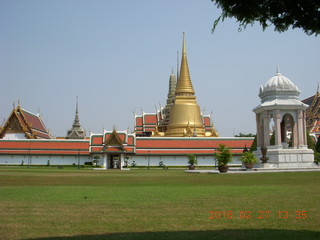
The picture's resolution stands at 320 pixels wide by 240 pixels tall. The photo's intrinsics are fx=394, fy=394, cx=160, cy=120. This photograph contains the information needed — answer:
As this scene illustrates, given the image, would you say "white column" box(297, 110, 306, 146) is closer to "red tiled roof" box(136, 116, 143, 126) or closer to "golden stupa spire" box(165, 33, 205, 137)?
"golden stupa spire" box(165, 33, 205, 137)

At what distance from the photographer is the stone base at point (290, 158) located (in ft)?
104

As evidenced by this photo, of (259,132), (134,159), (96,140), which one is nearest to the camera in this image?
(259,132)

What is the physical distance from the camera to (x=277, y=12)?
5535 mm

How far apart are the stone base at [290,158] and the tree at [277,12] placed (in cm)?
2672

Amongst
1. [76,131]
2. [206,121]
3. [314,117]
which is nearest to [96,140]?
[206,121]

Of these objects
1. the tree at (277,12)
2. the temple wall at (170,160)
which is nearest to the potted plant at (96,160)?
the temple wall at (170,160)

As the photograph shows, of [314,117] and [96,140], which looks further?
[314,117]

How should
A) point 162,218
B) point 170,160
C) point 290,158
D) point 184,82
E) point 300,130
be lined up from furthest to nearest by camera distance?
point 184,82 < point 170,160 < point 300,130 < point 290,158 < point 162,218

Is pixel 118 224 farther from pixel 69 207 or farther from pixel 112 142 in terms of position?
pixel 112 142

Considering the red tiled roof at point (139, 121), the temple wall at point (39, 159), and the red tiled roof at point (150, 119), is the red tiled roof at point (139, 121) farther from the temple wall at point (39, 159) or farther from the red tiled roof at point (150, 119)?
the temple wall at point (39, 159)

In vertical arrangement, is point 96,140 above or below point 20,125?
below

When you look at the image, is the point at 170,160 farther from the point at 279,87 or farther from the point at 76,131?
the point at 76,131
